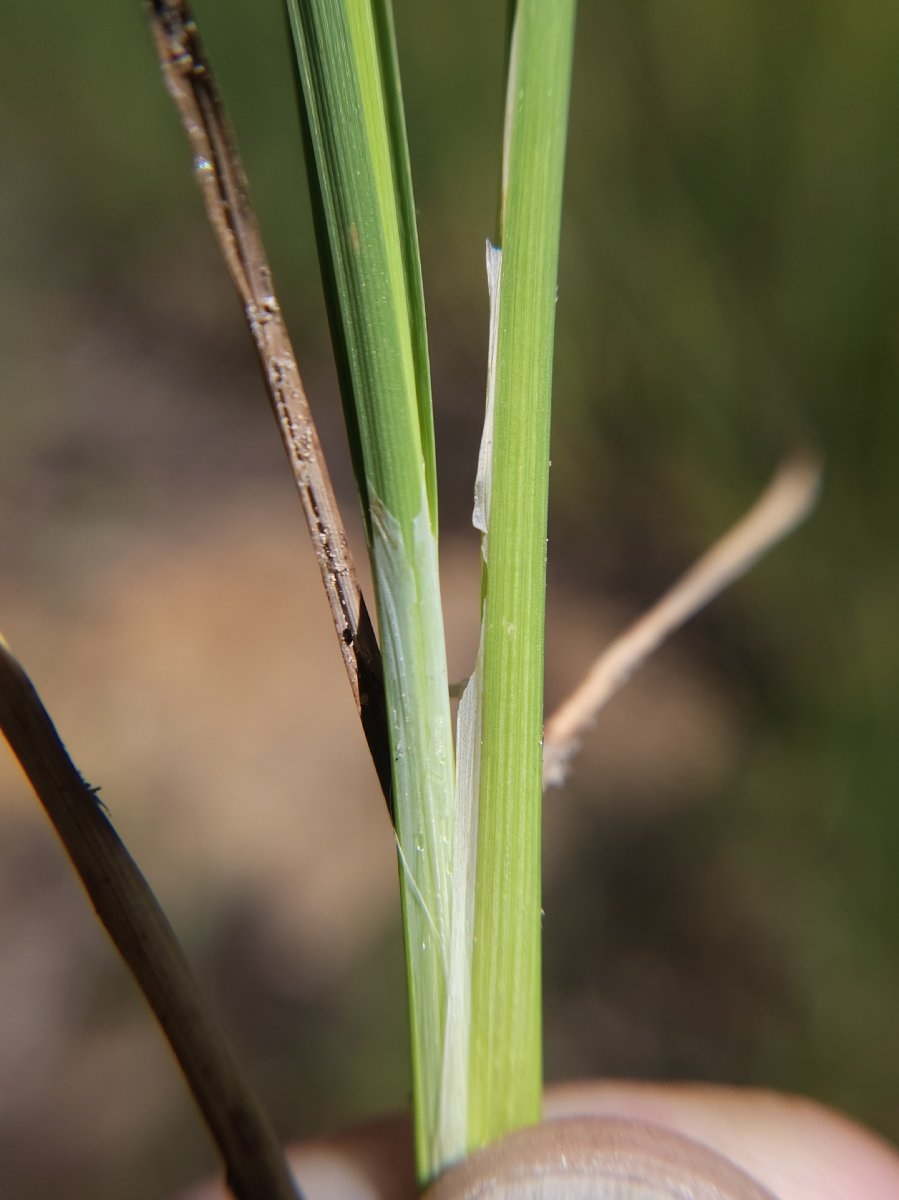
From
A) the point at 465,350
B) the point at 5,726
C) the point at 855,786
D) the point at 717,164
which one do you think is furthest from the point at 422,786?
the point at 465,350

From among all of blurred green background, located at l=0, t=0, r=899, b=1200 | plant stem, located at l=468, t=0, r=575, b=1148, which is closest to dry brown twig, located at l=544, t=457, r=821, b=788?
plant stem, located at l=468, t=0, r=575, b=1148

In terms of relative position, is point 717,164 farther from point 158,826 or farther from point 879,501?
point 158,826

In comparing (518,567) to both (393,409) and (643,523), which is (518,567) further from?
(643,523)

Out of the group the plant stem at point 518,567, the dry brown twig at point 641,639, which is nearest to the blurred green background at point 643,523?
the dry brown twig at point 641,639

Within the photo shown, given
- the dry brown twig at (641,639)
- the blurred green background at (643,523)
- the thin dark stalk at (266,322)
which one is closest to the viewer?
the thin dark stalk at (266,322)

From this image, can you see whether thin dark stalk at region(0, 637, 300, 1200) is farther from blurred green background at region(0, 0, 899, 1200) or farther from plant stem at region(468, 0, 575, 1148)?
blurred green background at region(0, 0, 899, 1200)

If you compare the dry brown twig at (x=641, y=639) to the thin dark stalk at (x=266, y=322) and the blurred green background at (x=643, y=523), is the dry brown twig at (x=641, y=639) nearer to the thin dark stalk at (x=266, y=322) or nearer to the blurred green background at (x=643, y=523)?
the thin dark stalk at (x=266, y=322)
